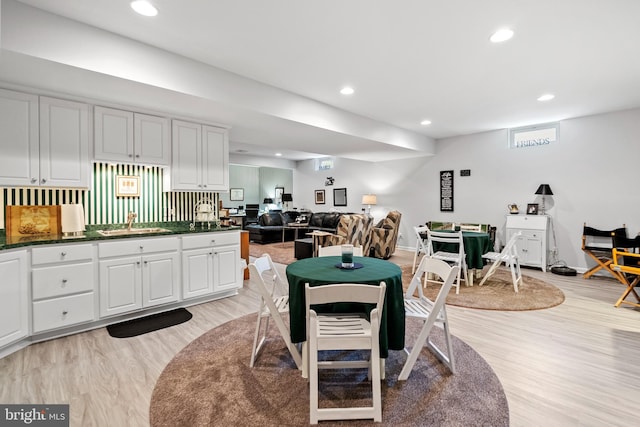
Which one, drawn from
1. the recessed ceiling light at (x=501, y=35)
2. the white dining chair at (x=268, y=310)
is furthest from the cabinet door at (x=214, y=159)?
the recessed ceiling light at (x=501, y=35)

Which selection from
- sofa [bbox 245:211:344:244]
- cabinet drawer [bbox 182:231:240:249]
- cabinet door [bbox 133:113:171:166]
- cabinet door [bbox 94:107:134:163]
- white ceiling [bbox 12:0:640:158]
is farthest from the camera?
sofa [bbox 245:211:344:244]

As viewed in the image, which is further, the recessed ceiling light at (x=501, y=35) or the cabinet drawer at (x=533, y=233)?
the cabinet drawer at (x=533, y=233)

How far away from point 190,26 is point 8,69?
1485 mm

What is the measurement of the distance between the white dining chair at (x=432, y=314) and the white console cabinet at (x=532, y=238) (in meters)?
4.16

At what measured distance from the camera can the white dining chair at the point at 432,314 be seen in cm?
216

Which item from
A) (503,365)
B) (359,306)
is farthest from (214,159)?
(503,365)

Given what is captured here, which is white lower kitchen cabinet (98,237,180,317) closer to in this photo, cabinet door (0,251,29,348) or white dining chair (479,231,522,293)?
cabinet door (0,251,29,348)

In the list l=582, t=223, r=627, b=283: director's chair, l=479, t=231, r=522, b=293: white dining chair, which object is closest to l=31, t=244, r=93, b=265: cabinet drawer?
l=479, t=231, r=522, b=293: white dining chair

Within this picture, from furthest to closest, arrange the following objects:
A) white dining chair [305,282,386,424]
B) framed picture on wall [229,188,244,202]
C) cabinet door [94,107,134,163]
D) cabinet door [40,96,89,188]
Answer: framed picture on wall [229,188,244,202], cabinet door [94,107,134,163], cabinet door [40,96,89,188], white dining chair [305,282,386,424]

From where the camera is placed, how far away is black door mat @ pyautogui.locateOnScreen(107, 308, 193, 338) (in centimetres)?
307

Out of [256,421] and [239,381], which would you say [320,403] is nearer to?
[256,421]

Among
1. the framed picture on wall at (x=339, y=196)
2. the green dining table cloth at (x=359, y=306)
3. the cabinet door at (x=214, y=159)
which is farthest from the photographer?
the framed picture on wall at (x=339, y=196)

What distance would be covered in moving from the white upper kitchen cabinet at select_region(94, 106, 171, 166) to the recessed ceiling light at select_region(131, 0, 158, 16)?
1.45m

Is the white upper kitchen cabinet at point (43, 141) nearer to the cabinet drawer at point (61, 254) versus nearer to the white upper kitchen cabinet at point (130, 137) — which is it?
the white upper kitchen cabinet at point (130, 137)
